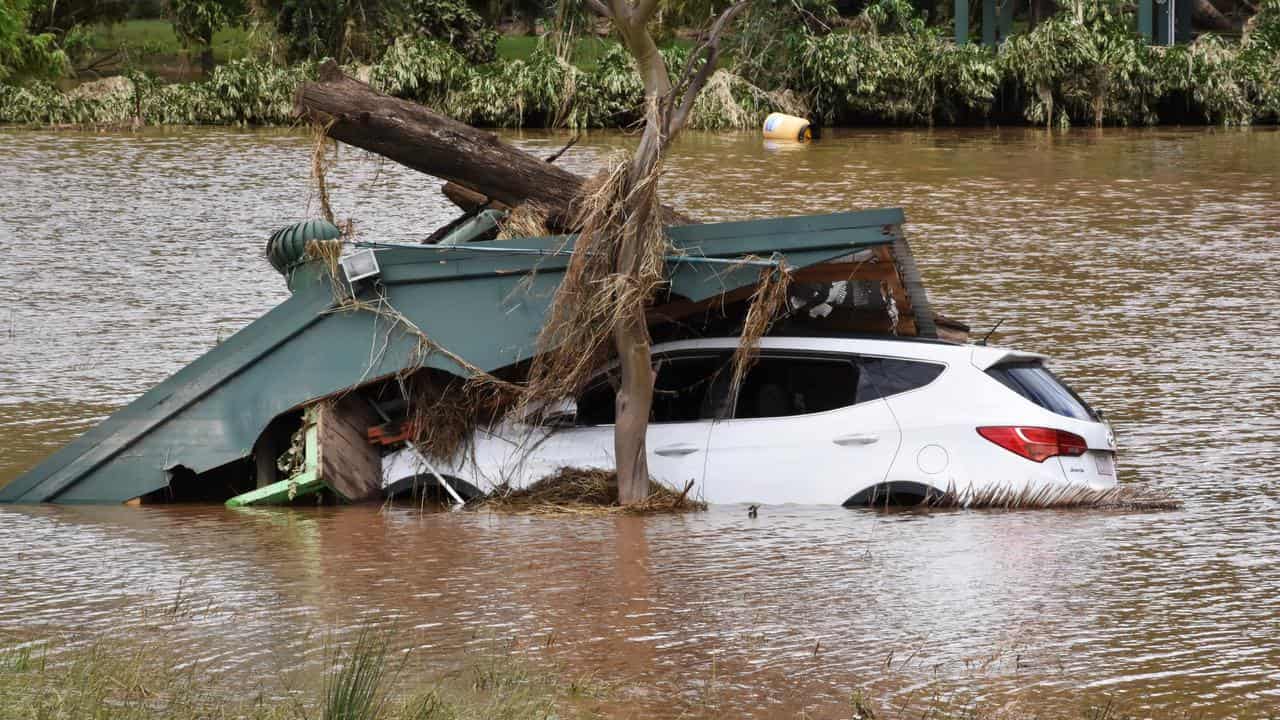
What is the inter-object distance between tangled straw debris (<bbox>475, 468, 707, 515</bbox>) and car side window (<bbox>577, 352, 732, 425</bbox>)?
39 centimetres

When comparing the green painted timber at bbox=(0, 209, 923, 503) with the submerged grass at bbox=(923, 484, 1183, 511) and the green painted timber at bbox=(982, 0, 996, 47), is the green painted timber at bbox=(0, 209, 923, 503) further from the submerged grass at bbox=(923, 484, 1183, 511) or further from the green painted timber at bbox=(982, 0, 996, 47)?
the green painted timber at bbox=(982, 0, 996, 47)

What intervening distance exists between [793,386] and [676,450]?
2.87ft

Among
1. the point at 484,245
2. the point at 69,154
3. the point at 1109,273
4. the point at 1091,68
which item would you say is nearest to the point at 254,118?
the point at 69,154

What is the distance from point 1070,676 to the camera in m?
6.77

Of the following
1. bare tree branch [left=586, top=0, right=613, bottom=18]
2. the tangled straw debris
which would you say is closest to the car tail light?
the tangled straw debris

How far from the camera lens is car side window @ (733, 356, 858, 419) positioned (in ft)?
33.0

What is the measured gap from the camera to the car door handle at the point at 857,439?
9.88 metres

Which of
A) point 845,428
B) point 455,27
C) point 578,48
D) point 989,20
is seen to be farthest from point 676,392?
point 455,27

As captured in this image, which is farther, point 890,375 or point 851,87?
point 851,87

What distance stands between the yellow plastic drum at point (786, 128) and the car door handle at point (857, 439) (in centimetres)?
2915

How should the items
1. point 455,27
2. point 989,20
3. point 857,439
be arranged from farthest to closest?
point 455,27
point 989,20
point 857,439

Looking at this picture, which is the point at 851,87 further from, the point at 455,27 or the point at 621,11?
the point at 621,11

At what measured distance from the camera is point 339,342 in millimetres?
10594

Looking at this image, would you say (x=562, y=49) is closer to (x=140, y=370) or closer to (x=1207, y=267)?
(x=1207, y=267)
